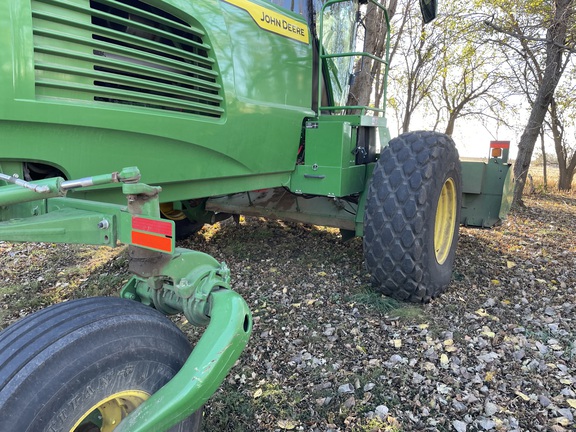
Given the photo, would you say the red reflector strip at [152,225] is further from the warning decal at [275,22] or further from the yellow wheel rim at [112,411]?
the warning decal at [275,22]

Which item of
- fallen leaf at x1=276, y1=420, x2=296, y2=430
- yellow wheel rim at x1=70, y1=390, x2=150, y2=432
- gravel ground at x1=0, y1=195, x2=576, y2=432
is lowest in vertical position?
fallen leaf at x1=276, y1=420, x2=296, y2=430

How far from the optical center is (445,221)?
158 inches

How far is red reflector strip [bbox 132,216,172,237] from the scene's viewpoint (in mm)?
1705

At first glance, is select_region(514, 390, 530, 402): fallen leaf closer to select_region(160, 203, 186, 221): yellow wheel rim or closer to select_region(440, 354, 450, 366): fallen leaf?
Result: select_region(440, 354, 450, 366): fallen leaf

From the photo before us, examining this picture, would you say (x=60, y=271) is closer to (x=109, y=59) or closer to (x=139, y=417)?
(x=109, y=59)

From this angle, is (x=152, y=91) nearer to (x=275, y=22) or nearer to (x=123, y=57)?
(x=123, y=57)

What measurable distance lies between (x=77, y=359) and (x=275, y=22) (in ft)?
7.72

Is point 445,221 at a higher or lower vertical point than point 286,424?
higher

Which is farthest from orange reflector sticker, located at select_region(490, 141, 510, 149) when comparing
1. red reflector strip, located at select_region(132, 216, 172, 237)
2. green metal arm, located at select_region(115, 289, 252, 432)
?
red reflector strip, located at select_region(132, 216, 172, 237)

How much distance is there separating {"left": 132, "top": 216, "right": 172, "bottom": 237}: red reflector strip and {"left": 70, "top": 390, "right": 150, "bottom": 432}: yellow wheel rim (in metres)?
0.57

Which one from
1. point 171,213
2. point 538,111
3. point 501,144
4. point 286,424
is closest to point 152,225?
point 286,424

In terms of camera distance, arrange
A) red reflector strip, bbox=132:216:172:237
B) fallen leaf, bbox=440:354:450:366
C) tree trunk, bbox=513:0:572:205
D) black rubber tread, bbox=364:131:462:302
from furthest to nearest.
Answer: tree trunk, bbox=513:0:572:205
black rubber tread, bbox=364:131:462:302
fallen leaf, bbox=440:354:450:366
red reflector strip, bbox=132:216:172:237

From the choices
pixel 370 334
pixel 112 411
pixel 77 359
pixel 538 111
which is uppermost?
pixel 538 111

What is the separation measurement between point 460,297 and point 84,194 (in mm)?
2897
